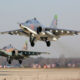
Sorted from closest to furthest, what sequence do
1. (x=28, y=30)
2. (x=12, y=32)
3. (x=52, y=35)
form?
1. (x=28, y=30)
2. (x=52, y=35)
3. (x=12, y=32)

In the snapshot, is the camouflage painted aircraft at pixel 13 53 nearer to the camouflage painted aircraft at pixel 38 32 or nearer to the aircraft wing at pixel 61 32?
the camouflage painted aircraft at pixel 38 32

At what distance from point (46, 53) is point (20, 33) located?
45550 millimetres

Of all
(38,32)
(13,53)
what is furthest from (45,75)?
(13,53)

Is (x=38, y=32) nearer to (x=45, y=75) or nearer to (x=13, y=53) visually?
(x=45, y=75)

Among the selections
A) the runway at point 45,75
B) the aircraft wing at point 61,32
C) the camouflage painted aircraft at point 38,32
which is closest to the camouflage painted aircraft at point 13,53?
the camouflage painted aircraft at point 38,32

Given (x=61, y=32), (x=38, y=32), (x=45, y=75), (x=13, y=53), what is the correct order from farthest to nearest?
(x=13, y=53) < (x=61, y=32) < (x=38, y=32) < (x=45, y=75)

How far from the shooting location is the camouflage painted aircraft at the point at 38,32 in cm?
4244

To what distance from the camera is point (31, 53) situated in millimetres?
89312

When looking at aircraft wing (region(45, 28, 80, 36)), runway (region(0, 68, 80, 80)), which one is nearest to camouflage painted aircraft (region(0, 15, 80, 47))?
aircraft wing (region(45, 28, 80, 36))

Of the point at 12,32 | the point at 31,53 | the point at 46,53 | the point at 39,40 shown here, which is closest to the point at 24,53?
the point at 31,53

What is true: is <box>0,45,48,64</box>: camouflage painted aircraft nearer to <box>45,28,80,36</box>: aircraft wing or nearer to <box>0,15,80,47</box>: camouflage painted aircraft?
<box>0,15,80,47</box>: camouflage painted aircraft

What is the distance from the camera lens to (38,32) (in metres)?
43.3

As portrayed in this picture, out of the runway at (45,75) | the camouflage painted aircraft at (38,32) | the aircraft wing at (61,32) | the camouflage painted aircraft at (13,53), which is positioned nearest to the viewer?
the runway at (45,75)

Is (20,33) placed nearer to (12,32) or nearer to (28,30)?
(12,32)
